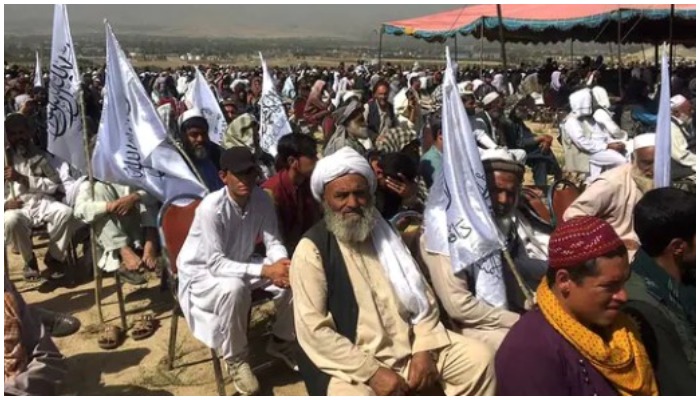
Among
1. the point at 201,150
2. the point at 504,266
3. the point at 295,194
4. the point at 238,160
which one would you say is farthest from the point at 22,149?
the point at 504,266

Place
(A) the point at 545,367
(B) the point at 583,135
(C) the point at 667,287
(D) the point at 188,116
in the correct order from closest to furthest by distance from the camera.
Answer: (A) the point at 545,367
(C) the point at 667,287
(D) the point at 188,116
(B) the point at 583,135

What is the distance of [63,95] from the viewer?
443cm

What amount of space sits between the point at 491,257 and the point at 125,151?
7.75 ft

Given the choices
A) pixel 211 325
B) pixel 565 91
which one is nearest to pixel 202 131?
pixel 211 325

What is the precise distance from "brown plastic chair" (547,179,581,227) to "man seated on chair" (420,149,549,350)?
376 millimetres

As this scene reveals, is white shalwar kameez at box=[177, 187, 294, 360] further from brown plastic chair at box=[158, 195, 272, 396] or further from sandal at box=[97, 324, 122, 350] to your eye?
sandal at box=[97, 324, 122, 350]

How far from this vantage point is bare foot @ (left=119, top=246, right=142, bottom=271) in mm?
4641

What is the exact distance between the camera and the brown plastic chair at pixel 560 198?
161 inches

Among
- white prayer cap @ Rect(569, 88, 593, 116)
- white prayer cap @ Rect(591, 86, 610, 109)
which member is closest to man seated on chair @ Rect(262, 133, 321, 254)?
white prayer cap @ Rect(569, 88, 593, 116)

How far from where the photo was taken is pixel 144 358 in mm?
4285

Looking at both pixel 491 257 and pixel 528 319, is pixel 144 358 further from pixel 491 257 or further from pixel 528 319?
pixel 528 319

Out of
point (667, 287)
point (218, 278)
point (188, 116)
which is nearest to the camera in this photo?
point (667, 287)

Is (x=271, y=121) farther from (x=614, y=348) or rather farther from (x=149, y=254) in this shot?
(x=614, y=348)

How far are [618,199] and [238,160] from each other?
77.6 inches
